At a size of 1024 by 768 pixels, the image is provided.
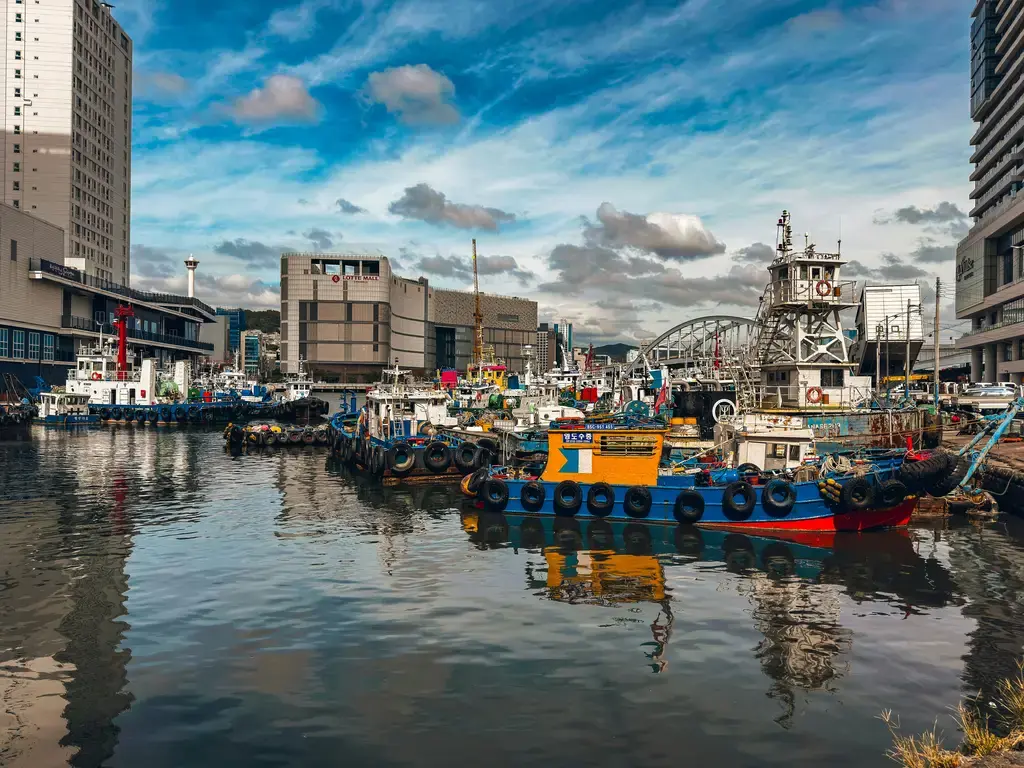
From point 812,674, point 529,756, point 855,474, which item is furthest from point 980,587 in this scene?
point 529,756

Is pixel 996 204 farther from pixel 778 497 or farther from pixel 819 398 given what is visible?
pixel 778 497

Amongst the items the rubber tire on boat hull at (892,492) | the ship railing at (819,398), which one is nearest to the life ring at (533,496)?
the rubber tire on boat hull at (892,492)

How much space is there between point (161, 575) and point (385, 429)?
27408mm

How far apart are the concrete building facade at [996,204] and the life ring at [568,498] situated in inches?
2915

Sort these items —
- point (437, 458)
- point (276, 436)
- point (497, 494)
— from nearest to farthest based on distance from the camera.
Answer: point (497, 494) → point (437, 458) → point (276, 436)

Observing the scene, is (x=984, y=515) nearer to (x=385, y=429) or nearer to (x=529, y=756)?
(x=529, y=756)

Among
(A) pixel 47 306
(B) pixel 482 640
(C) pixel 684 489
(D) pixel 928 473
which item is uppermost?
(A) pixel 47 306

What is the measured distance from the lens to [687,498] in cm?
2958

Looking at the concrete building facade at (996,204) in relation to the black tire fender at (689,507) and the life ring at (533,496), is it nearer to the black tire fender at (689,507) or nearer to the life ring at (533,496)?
the black tire fender at (689,507)

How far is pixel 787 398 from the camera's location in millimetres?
50562

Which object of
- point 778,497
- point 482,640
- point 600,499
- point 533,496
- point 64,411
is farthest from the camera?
point 64,411

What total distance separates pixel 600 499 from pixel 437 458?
51.8 feet

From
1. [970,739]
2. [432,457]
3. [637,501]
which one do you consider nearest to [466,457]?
[432,457]

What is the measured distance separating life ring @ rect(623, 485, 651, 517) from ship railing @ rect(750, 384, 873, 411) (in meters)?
19.7
